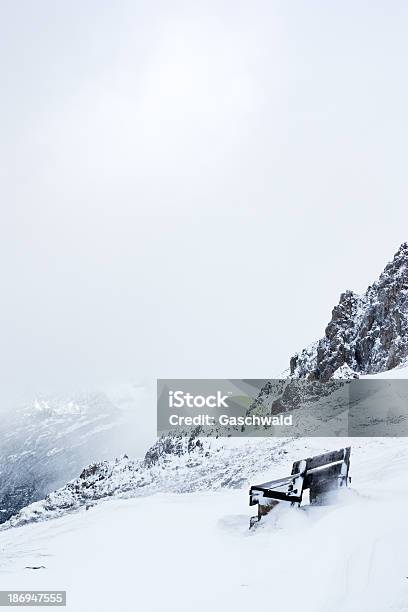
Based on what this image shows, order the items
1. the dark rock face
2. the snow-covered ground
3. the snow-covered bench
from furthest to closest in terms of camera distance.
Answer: the dark rock face → the snow-covered bench → the snow-covered ground

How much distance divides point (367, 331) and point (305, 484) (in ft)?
130

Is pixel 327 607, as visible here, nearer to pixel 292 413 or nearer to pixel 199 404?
pixel 292 413

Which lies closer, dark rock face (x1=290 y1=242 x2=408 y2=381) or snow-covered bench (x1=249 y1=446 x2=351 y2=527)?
snow-covered bench (x1=249 y1=446 x2=351 y2=527)

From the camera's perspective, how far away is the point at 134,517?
9945 millimetres

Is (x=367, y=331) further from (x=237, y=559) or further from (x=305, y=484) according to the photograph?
(x=237, y=559)

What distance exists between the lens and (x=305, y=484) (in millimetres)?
7988

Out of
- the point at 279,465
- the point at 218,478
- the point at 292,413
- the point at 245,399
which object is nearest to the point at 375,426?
the point at 279,465

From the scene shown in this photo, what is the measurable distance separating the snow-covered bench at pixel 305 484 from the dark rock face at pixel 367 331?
105ft

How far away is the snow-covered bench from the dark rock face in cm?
3214

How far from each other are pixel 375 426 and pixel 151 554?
10.9 metres

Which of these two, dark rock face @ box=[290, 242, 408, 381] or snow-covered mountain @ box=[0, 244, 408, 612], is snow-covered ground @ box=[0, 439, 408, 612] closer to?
snow-covered mountain @ box=[0, 244, 408, 612]

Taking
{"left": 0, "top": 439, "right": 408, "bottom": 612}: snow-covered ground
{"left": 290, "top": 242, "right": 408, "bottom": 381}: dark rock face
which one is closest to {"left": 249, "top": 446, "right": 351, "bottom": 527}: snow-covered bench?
{"left": 0, "top": 439, "right": 408, "bottom": 612}: snow-covered ground

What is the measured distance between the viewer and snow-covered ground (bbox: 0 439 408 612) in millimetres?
5672

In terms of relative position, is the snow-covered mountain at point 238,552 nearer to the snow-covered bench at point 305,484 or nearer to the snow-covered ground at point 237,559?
the snow-covered ground at point 237,559
